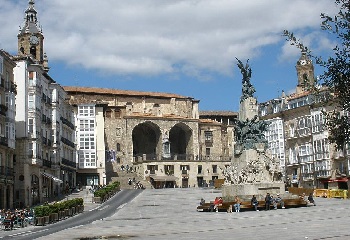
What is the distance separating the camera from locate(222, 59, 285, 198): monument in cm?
4234

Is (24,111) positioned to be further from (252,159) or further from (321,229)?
(321,229)

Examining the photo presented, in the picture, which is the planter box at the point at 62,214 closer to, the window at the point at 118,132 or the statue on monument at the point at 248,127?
the statue on monument at the point at 248,127

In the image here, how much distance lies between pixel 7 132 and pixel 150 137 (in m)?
53.1

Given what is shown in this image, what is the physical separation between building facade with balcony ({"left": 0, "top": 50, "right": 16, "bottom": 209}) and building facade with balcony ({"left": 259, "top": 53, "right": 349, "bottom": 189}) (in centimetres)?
3393

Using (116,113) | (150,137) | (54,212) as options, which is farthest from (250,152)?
(150,137)

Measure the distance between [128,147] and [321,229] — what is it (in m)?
71.3

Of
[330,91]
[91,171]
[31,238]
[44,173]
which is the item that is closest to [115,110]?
[91,171]

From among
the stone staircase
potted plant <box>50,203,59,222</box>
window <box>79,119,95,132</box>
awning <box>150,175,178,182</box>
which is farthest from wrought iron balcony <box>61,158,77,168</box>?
potted plant <box>50,203,59,222</box>

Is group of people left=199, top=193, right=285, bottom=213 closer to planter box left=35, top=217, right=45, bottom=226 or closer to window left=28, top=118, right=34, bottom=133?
planter box left=35, top=217, right=45, bottom=226

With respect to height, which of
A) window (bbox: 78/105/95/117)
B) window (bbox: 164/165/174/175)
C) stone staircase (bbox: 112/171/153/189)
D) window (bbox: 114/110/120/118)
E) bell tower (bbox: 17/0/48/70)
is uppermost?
bell tower (bbox: 17/0/48/70)

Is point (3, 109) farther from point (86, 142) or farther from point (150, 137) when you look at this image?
point (150, 137)

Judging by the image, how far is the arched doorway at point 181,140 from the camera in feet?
328

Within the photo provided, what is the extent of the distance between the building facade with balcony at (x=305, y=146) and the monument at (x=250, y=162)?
22.6 metres

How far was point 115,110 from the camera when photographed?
95.2 meters
